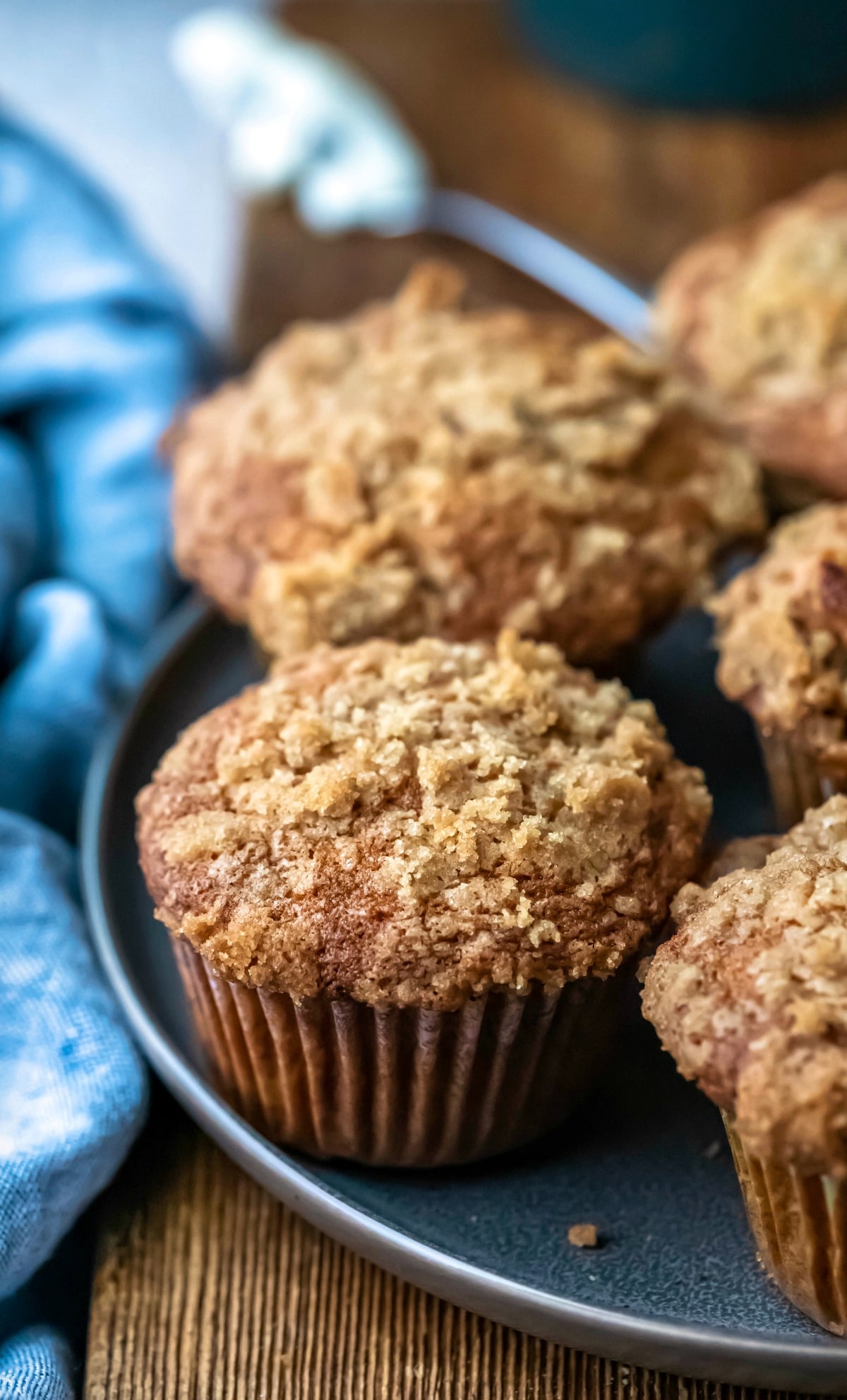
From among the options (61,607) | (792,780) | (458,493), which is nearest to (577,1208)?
(792,780)

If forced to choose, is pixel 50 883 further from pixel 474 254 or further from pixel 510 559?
pixel 474 254

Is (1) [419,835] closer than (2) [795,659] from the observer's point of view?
Yes

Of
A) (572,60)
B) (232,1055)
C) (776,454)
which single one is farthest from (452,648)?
(572,60)

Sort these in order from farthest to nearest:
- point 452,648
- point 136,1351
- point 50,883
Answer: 1. point 50,883
2. point 452,648
3. point 136,1351

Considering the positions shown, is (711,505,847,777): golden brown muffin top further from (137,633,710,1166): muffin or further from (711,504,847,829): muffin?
(137,633,710,1166): muffin

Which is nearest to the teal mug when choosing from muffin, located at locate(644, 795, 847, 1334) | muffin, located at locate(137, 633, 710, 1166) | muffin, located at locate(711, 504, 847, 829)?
muffin, located at locate(711, 504, 847, 829)

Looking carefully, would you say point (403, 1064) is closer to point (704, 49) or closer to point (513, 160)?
point (513, 160)

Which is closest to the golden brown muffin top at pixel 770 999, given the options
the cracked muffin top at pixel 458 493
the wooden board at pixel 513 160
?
the cracked muffin top at pixel 458 493
